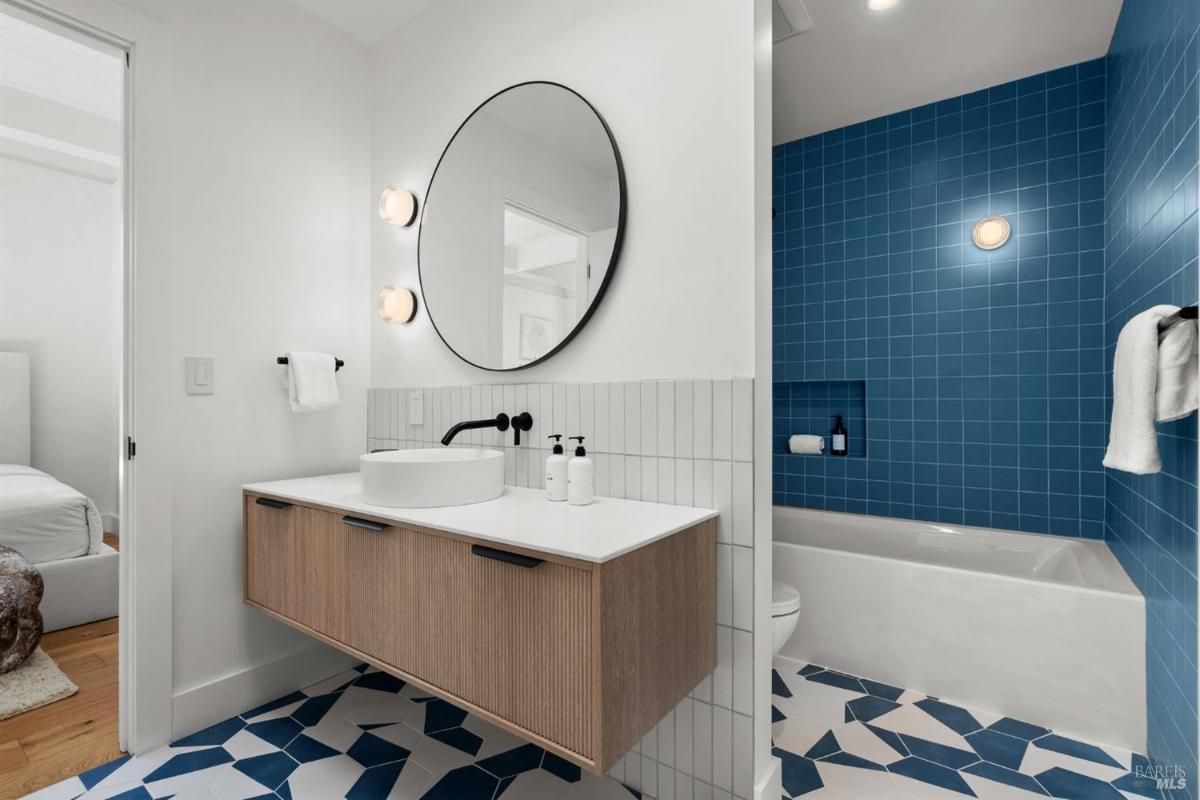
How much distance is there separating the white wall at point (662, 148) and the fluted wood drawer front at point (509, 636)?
0.62 meters

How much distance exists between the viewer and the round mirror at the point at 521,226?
159 cm

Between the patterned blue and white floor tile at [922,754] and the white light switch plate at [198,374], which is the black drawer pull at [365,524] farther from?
the patterned blue and white floor tile at [922,754]

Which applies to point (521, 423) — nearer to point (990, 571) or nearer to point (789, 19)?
point (789, 19)

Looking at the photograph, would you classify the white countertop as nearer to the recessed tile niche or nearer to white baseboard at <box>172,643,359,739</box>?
white baseboard at <box>172,643,359,739</box>

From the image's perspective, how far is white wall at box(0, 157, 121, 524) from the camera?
362 centimetres

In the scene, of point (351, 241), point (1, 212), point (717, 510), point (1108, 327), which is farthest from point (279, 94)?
point (1108, 327)

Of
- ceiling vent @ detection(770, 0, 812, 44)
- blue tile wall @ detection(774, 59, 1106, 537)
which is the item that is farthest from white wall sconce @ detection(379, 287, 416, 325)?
blue tile wall @ detection(774, 59, 1106, 537)

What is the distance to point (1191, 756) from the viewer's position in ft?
4.14

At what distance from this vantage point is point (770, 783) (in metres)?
1.36

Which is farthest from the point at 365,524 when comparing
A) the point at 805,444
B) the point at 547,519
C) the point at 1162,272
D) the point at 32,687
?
the point at 805,444

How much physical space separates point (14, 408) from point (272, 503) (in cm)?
325

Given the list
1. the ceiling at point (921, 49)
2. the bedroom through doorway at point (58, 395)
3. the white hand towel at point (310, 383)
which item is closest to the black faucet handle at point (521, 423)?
the white hand towel at point (310, 383)

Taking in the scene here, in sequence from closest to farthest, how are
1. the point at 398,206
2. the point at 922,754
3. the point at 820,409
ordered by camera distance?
the point at 922,754, the point at 398,206, the point at 820,409

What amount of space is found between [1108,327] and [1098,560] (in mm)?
914
